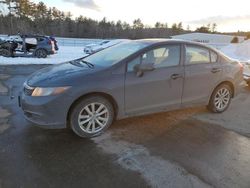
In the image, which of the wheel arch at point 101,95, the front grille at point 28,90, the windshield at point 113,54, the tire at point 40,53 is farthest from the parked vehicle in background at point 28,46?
the wheel arch at point 101,95

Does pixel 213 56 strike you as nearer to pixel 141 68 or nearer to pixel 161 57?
pixel 161 57

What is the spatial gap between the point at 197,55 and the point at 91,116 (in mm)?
2433

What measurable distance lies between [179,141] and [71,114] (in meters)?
1.75

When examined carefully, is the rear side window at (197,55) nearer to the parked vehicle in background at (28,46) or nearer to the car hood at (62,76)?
the car hood at (62,76)

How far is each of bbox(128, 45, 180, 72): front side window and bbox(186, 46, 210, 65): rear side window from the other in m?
0.24

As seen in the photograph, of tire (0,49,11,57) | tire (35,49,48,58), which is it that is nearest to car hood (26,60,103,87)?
tire (35,49,48,58)

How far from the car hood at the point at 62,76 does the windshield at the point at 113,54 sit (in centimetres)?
Answer: 27

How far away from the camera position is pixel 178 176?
9.43 ft

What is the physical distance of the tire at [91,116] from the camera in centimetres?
363

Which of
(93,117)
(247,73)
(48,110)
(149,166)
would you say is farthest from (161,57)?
(247,73)

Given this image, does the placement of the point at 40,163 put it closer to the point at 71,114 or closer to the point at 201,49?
the point at 71,114

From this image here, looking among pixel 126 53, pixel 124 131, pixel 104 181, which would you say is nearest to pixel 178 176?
pixel 104 181

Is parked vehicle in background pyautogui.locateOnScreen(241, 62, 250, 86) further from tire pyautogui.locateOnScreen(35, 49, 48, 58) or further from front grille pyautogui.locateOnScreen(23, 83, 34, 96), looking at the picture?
tire pyautogui.locateOnScreen(35, 49, 48, 58)

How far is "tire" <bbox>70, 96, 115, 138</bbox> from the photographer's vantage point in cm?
363
